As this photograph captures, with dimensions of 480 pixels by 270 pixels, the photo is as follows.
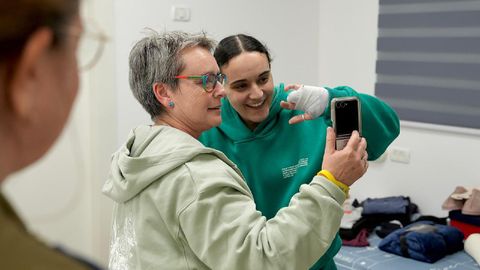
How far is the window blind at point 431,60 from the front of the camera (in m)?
3.03

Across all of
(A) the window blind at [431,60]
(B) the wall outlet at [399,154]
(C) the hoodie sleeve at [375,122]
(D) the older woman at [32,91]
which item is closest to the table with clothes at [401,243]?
(B) the wall outlet at [399,154]

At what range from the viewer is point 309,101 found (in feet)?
5.47

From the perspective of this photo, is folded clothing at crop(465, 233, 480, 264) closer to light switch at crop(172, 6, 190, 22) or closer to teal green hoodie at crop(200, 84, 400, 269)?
teal green hoodie at crop(200, 84, 400, 269)

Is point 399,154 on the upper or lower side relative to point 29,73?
lower

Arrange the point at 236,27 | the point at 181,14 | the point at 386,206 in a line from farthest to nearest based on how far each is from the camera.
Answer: the point at 236,27 → the point at 181,14 → the point at 386,206

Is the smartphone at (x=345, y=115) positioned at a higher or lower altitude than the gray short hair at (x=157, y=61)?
lower

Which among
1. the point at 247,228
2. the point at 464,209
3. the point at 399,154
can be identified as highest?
the point at 247,228

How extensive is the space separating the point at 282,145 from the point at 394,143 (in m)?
1.90

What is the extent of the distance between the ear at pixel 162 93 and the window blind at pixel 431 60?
88.9 inches

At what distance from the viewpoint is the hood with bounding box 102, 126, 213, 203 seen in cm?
115

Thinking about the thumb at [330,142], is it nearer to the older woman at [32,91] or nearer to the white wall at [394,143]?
the older woman at [32,91]

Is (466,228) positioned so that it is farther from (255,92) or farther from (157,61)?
(157,61)

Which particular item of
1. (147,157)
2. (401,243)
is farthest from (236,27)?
(147,157)

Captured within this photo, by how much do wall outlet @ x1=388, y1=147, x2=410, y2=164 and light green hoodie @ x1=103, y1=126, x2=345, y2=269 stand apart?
2.36m
